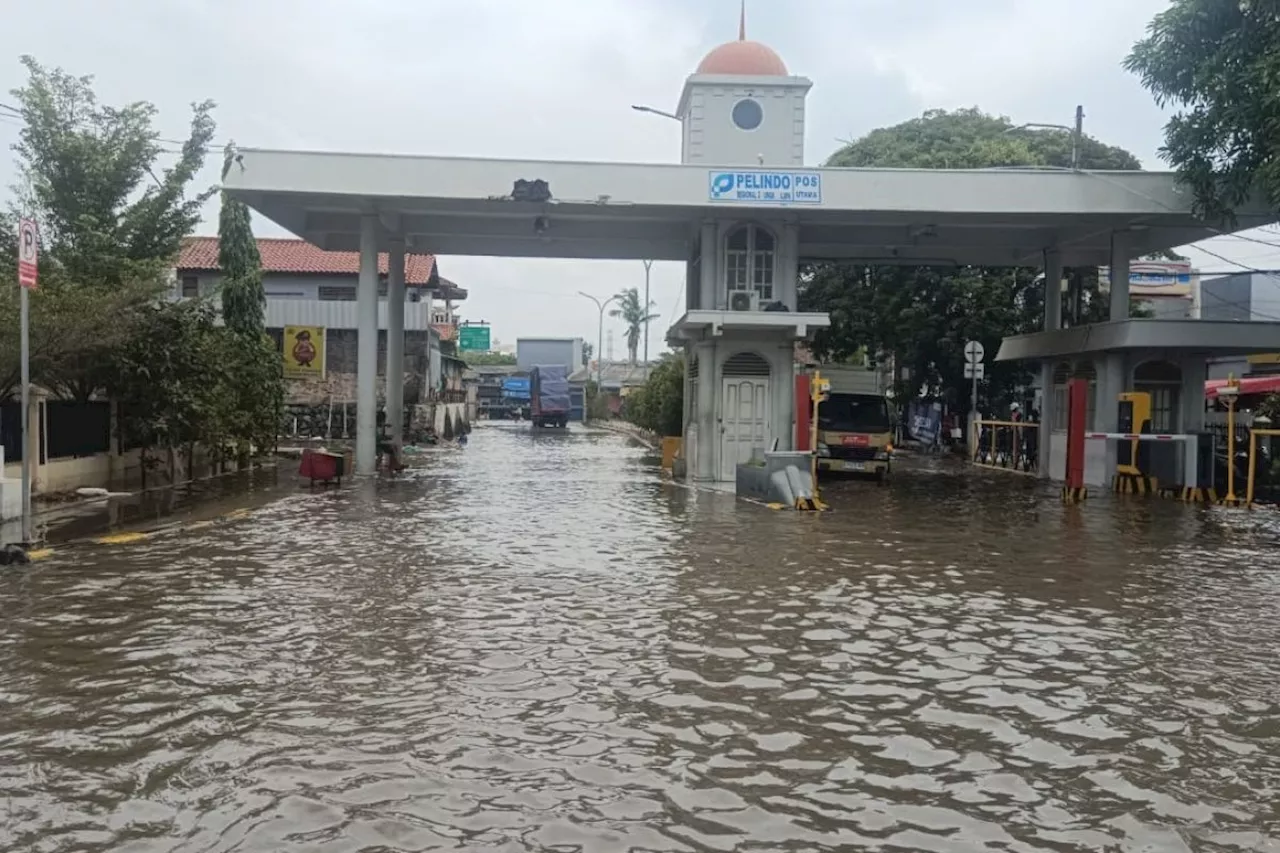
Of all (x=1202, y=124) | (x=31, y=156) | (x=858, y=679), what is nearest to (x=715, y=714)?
(x=858, y=679)

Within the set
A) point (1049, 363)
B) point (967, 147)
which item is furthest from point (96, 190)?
point (967, 147)

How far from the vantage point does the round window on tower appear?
23.7m

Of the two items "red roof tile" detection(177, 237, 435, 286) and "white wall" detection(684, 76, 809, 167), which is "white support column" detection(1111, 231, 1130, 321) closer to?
"white wall" detection(684, 76, 809, 167)

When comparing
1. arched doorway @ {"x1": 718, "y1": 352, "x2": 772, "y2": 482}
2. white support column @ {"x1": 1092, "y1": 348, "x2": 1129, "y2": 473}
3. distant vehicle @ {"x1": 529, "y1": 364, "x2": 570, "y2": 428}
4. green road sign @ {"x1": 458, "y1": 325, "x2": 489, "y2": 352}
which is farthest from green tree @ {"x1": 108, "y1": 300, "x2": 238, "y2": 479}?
green road sign @ {"x1": 458, "y1": 325, "x2": 489, "y2": 352}

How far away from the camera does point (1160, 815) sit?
16.0ft

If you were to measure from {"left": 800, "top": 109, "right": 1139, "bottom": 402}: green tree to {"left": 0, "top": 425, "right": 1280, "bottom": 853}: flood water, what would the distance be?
69.2 feet

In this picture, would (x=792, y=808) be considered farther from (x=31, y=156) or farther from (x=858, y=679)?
(x=31, y=156)

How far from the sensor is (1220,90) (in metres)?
17.2

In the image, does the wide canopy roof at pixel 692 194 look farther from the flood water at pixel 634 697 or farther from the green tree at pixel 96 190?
the flood water at pixel 634 697

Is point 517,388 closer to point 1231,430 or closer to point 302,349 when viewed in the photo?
point 302,349

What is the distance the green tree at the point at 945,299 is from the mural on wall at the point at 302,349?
18.4m

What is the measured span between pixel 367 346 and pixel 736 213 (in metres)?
7.67

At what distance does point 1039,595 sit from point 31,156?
2034cm

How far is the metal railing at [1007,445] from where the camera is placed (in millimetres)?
28500
